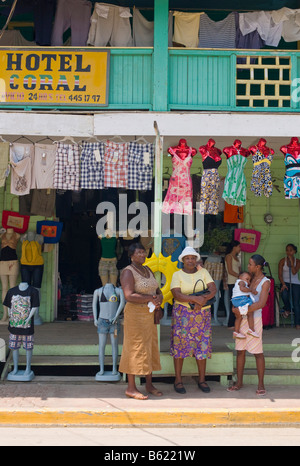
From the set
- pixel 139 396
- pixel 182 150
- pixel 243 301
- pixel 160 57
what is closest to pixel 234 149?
pixel 182 150

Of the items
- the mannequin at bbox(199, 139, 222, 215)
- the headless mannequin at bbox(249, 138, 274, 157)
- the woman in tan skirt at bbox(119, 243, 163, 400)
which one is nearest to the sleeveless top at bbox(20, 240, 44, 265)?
the mannequin at bbox(199, 139, 222, 215)

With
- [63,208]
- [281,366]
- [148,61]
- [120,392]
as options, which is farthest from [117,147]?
[281,366]

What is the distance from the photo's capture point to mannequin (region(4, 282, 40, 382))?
798 cm

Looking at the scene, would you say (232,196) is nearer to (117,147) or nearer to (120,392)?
(117,147)

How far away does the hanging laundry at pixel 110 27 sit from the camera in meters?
9.52

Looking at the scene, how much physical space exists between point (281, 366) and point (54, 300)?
519 cm

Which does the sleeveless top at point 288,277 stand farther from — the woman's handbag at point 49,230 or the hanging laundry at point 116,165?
the woman's handbag at point 49,230

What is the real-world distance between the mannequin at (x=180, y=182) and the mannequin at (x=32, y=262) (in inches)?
136

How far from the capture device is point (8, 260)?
36.7 feet

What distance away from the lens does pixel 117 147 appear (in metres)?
8.96

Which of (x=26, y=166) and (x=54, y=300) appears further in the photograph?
(x=54, y=300)

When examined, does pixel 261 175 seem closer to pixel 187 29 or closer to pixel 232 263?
pixel 232 263

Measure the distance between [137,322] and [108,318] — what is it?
2.55 ft

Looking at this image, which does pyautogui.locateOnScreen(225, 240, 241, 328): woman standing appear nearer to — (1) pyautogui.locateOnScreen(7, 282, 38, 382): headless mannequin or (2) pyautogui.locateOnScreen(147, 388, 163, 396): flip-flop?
(2) pyautogui.locateOnScreen(147, 388, 163, 396): flip-flop
